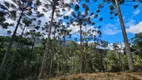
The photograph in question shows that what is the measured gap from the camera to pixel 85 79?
8828mm

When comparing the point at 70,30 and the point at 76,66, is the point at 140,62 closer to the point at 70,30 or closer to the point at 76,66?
the point at 76,66

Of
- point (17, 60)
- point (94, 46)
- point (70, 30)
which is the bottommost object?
point (17, 60)

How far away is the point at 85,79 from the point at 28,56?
32.3 meters

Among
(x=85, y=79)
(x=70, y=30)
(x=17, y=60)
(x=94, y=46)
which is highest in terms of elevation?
(x=70, y=30)

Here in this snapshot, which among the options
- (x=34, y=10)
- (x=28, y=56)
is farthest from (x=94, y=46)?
(x=34, y=10)

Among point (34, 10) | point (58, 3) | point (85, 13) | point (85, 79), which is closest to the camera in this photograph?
point (85, 79)

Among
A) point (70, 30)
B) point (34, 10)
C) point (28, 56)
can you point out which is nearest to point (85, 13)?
point (70, 30)

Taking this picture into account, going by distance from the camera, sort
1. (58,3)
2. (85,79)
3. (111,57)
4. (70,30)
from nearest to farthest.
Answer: (85,79) < (58,3) < (70,30) < (111,57)

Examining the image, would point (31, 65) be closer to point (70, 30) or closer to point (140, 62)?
point (70, 30)

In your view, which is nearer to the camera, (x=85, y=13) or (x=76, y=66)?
(x=85, y=13)

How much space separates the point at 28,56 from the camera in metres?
38.7

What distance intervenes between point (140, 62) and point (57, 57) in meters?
30.9

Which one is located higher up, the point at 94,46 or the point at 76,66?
the point at 94,46

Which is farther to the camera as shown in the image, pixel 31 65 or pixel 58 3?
pixel 31 65
